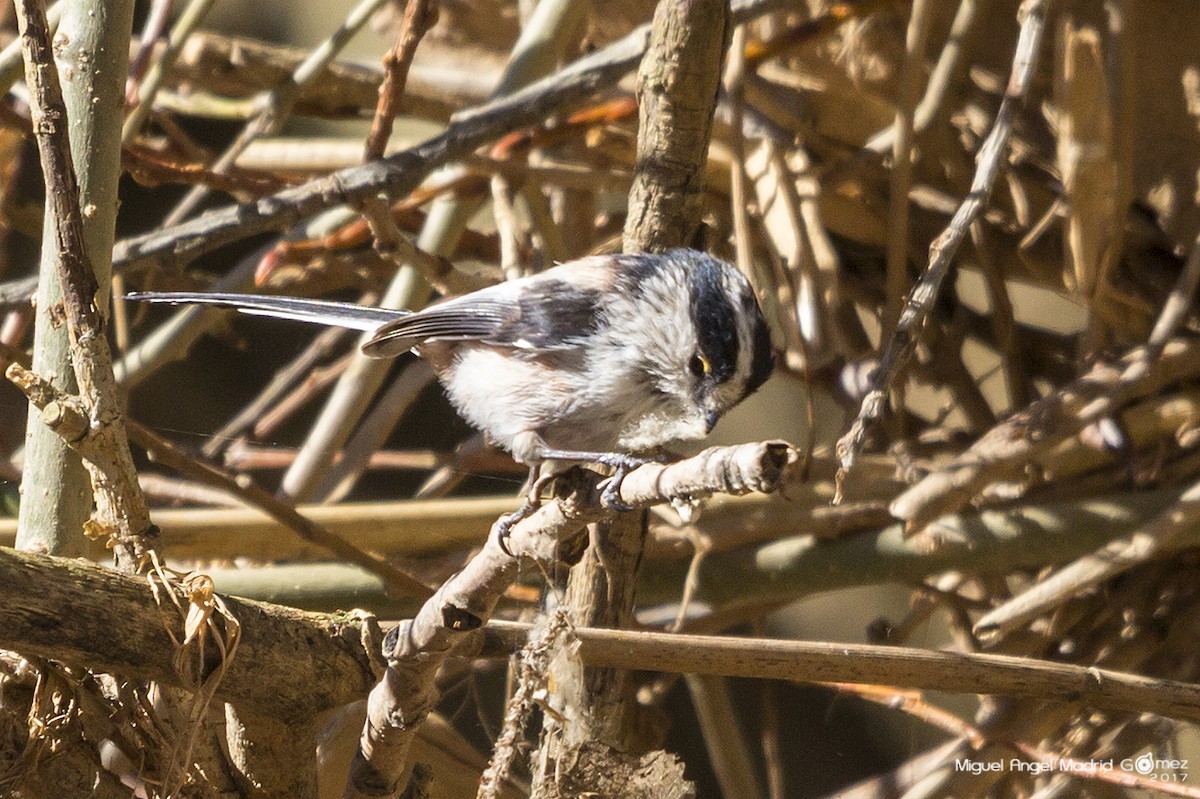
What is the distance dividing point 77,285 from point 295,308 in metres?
0.36

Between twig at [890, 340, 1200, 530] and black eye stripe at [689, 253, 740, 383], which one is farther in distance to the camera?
twig at [890, 340, 1200, 530]

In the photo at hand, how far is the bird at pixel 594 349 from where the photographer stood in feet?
3.49

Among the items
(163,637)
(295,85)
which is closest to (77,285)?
(163,637)

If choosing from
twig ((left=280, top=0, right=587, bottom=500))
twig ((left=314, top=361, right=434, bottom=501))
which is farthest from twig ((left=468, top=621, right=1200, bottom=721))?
twig ((left=314, top=361, right=434, bottom=501))

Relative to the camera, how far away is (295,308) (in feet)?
4.17

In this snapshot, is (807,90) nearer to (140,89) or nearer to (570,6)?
(570,6)

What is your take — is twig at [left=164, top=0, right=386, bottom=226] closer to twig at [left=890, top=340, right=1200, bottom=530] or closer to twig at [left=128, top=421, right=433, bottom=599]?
twig at [left=128, top=421, right=433, bottom=599]

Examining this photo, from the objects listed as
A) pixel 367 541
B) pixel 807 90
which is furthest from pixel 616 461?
pixel 807 90

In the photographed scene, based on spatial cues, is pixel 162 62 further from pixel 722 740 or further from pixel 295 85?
pixel 722 740

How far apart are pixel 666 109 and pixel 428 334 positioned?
13.8 inches

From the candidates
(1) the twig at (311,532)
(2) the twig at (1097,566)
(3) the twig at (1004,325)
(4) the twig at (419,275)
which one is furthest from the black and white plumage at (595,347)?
(3) the twig at (1004,325)

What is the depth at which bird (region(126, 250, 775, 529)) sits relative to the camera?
3.49 ft

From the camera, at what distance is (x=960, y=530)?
5.15ft

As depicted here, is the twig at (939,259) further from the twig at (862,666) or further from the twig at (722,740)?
the twig at (722,740)
